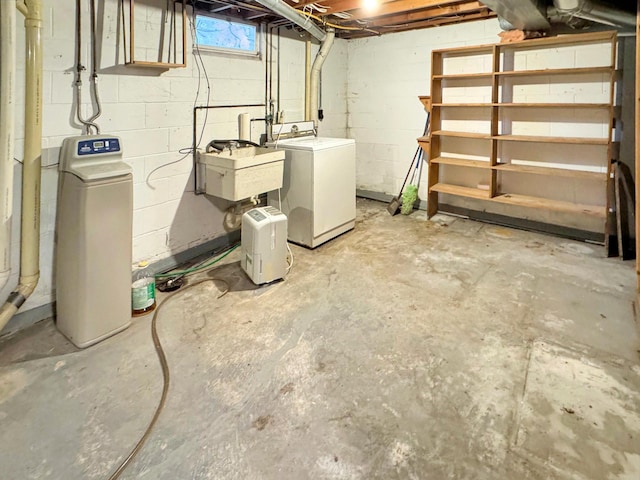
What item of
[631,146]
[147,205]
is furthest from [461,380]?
[631,146]

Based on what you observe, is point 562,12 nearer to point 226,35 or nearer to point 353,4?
point 353,4

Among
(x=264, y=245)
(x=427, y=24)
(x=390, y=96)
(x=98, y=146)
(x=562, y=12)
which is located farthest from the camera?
→ (x=390, y=96)

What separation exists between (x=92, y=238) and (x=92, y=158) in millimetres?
469

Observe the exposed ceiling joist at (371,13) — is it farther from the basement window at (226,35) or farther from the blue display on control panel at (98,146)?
the blue display on control panel at (98,146)

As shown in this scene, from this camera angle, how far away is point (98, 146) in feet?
7.64

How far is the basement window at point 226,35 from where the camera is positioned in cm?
332

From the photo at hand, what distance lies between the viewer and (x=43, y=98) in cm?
235

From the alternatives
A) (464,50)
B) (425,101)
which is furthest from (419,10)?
(425,101)

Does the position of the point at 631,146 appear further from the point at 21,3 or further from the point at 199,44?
the point at 21,3

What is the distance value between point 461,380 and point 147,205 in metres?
2.49

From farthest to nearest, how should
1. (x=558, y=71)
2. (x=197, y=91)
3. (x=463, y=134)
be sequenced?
1. (x=463, y=134)
2. (x=558, y=71)
3. (x=197, y=91)

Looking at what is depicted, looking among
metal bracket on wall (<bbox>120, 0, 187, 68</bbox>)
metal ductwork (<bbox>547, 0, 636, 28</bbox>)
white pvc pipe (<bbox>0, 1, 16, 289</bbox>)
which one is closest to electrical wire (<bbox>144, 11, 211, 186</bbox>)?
metal bracket on wall (<bbox>120, 0, 187, 68</bbox>)

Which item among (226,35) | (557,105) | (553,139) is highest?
(226,35)

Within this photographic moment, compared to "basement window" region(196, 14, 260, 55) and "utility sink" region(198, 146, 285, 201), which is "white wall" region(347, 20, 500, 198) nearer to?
"basement window" region(196, 14, 260, 55)
